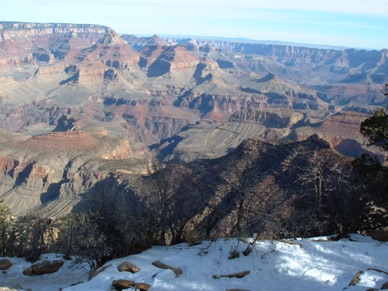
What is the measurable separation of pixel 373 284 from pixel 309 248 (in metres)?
3.73

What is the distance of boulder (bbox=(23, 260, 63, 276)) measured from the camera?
2238 centimetres

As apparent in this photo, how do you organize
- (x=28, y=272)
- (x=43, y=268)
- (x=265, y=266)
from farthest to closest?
1. (x=43, y=268)
2. (x=28, y=272)
3. (x=265, y=266)

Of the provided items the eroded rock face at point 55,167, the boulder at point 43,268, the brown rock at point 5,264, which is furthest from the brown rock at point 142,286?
the eroded rock face at point 55,167

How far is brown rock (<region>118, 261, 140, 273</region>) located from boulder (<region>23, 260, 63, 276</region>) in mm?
8090

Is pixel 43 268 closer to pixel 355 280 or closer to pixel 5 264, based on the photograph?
pixel 5 264

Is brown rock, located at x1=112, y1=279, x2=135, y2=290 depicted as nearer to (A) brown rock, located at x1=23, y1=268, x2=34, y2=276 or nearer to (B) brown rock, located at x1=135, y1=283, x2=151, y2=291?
(B) brown rock, located at x1=135, y1=283, x2=151, y2=291

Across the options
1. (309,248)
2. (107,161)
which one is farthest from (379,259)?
(107,161)

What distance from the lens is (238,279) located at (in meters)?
15.1

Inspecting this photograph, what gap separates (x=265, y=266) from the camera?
15.8 m

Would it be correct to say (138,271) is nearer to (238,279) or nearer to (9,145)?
(238,279)

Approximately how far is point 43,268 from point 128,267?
8.60 m

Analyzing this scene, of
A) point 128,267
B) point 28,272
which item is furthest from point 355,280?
point 28,272

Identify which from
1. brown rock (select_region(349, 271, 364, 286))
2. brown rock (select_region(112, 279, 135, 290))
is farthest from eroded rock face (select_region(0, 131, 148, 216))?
brown rock (select_region(349, 271, 364, 286))

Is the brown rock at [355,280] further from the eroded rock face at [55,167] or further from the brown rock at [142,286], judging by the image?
the eroded rock face at [55,167]
